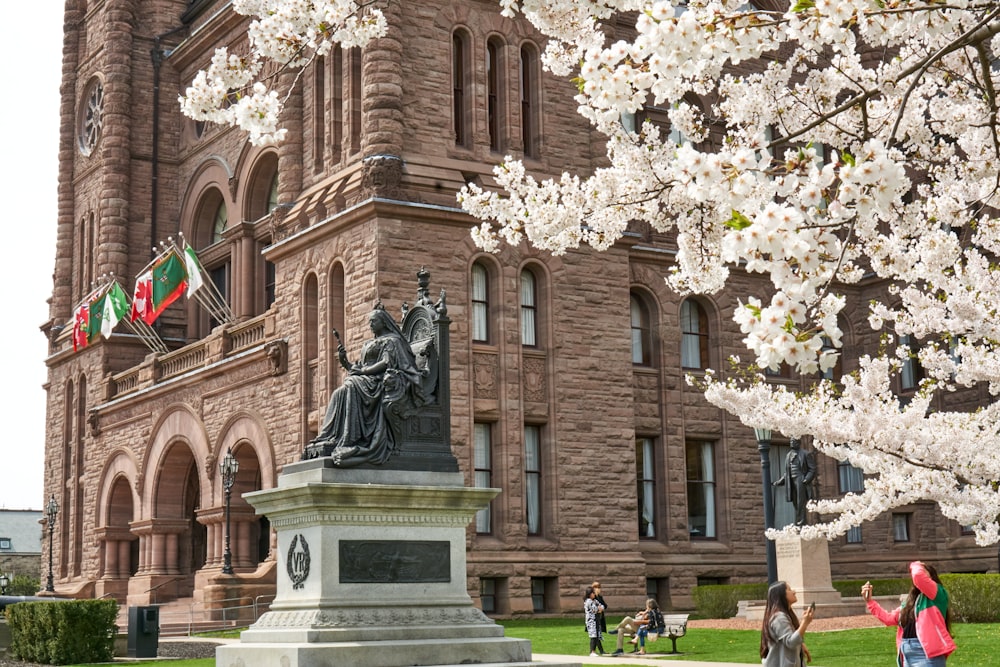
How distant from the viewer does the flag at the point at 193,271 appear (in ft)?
122

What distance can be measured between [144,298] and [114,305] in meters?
1.83

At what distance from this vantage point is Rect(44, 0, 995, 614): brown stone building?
103 ft

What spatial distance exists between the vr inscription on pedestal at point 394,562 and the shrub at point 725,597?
54.3 ft

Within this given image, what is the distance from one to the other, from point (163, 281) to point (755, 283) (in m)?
17.2

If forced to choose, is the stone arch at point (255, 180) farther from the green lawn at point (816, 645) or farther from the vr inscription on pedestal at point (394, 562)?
the vr inscription on pedestal at point (394, 562)

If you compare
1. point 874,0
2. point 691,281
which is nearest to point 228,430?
point 691,281

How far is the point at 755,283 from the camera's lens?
3891 cm

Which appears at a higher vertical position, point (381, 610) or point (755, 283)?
point (755, 283)

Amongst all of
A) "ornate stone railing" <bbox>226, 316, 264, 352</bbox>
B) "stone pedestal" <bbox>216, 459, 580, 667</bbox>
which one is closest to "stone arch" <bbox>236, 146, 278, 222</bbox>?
"ornate stone railing" <bbox>226, 316, 264, 352</bbox>

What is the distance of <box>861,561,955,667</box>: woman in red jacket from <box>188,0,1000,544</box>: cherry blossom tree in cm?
242

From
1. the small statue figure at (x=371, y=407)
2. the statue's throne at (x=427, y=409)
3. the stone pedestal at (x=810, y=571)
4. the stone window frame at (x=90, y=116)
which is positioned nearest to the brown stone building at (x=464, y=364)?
the stone pedestal at (x=810, y=571)

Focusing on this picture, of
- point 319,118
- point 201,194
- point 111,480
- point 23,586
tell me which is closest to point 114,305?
point 201,194

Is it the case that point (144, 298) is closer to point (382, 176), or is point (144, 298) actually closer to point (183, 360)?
point (183, 360)

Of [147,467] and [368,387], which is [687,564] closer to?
[147,467]
